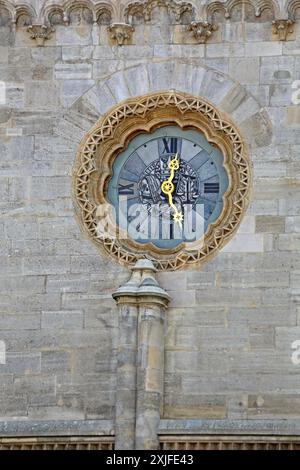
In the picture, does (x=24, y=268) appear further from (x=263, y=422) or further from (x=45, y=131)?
(x=263, y=422)

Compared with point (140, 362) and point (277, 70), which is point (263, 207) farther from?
point (140, 362)

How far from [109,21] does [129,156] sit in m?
1.76

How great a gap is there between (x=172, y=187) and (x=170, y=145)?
22.6 inches

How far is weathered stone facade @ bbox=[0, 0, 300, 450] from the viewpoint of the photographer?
2797 centimetres

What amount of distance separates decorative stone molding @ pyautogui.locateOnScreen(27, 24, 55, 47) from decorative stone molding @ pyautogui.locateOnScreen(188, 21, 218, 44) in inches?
71.9

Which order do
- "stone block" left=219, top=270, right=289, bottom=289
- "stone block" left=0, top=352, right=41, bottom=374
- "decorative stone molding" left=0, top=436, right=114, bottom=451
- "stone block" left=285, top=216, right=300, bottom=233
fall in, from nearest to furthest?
1. "decorative stone molding" left=0, top=436, right=114, bottom=451
2. "stone block" left=219, top=270, right=289, bottom=289
3. "stone block" left=285, top=216, right=300, bottom=233
4. "stone block" left=0, top=352, right=41, bottom=374

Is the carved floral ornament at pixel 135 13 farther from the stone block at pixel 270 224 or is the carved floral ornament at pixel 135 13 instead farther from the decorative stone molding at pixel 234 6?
the stone block at pixel 270 224

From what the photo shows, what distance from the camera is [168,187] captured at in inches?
1137

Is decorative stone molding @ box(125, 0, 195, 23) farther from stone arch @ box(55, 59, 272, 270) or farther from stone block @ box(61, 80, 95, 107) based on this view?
stone block @ box(61, 80, 95, 107)

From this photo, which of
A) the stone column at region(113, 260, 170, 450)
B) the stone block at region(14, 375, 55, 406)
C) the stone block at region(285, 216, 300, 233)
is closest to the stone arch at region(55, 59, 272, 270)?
the stone column at region(113, 260, 170, 450)

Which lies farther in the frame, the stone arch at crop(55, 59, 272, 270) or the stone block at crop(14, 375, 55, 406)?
the stone arch at crop(55, 59, 272, 270)

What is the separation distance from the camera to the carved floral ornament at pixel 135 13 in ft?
94.4

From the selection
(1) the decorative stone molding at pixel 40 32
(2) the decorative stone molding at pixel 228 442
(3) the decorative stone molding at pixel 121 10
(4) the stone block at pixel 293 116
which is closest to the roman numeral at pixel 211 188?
(4) the stone block at pixel 293 116

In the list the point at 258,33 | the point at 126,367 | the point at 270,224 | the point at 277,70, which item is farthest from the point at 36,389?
the point at 258,33
